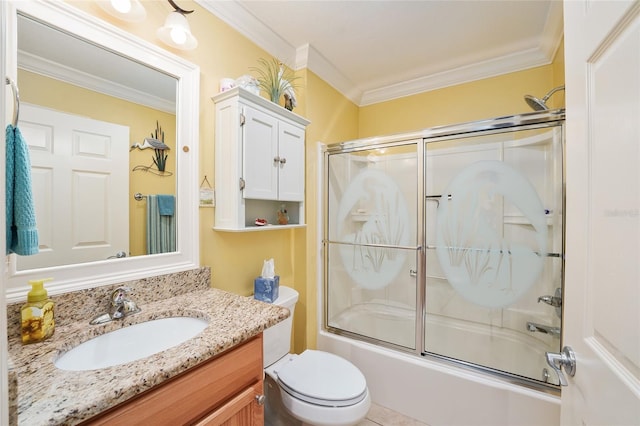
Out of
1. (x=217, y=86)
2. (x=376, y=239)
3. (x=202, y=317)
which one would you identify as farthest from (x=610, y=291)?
(x=217, y=86)

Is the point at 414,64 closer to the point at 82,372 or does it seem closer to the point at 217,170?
the point at 217,170

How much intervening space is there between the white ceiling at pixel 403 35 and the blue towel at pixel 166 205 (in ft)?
3.47

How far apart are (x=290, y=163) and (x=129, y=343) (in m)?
1.25

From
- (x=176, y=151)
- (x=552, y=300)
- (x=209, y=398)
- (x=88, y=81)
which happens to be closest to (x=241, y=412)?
(x=209, y=398)

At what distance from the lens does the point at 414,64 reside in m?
2.14

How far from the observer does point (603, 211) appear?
51 cm

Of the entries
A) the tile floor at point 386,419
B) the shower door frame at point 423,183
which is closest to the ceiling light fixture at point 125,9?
the shower door frame at point 423,183

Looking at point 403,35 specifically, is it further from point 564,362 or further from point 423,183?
point 564,362

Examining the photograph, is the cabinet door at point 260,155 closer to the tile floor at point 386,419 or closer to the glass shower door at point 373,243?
the glass shower door at point 373,243

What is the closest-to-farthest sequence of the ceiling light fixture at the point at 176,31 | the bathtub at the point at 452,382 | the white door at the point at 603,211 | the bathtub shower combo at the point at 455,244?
the white door at the point at 603,211
the ceiling light fixture at the point at 176,31
the bathtub at the point at 452,382
the bathtub shower combo at the point at 455,244

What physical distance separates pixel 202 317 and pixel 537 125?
1.95m

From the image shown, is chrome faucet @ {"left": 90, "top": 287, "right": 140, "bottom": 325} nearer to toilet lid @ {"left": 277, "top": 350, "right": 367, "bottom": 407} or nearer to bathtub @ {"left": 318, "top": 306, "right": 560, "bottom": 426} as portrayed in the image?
toilet lid @ {"left": 277, "top": 350, "right": 367, "bottom": 407}

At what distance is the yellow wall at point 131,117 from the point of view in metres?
0.91

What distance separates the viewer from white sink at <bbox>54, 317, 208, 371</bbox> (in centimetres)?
82
